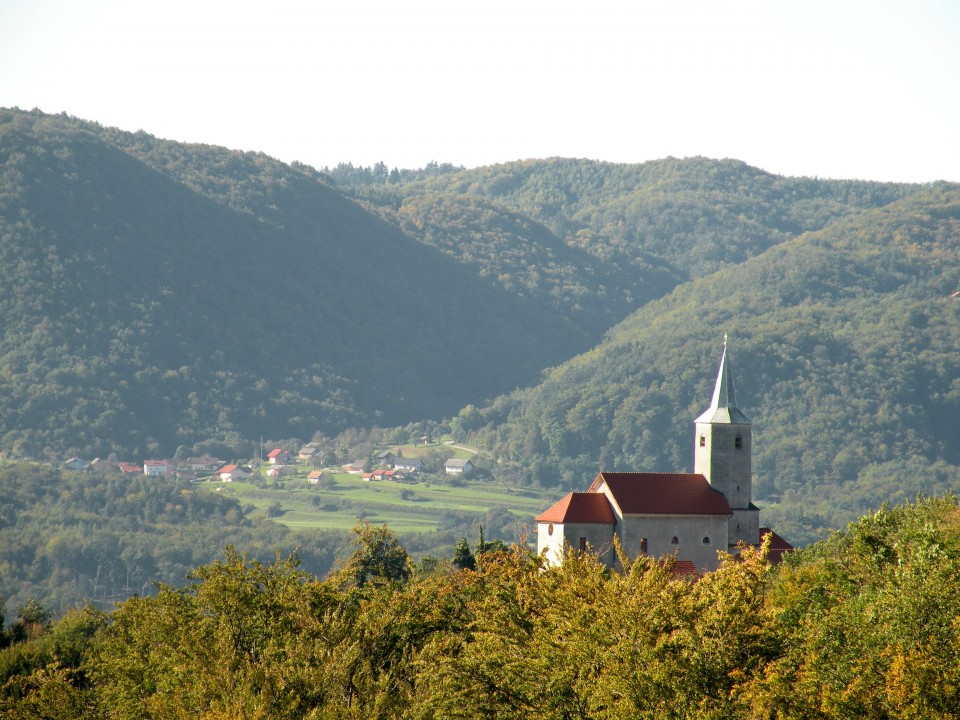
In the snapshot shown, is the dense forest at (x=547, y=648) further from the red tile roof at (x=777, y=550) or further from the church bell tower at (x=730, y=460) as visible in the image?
the church bell tower at (x=730, y=460)

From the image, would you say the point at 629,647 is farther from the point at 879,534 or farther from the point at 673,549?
the point at 673,549

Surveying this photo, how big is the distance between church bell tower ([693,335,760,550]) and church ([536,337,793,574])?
52 mm

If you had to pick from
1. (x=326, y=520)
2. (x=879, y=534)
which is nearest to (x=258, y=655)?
(x=879, y=534)

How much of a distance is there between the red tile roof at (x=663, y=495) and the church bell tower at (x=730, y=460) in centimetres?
117

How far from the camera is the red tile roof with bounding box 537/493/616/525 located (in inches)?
3201

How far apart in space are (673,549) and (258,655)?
4719 cm

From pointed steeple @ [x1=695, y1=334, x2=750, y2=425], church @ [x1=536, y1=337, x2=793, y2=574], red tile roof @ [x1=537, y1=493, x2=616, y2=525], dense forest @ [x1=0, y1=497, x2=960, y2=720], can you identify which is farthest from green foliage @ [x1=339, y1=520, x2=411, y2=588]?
dense forest @ [x1=0, y1=497, x2=960, y2=720]

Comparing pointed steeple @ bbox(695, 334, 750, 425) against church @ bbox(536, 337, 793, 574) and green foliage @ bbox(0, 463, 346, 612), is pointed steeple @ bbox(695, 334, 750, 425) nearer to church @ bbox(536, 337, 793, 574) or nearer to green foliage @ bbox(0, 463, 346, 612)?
church @ bbox(536, 337, 793, 574)

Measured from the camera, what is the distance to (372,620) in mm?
37938

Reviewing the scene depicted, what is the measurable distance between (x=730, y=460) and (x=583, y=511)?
936 centimetres

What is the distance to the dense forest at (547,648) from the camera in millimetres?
30328

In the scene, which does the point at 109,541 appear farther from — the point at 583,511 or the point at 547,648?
the point at 547,648

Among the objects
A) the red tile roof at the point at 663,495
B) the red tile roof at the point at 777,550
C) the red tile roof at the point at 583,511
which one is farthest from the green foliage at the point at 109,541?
the red tile roof at the point at 777,550

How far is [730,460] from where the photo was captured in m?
85.8
